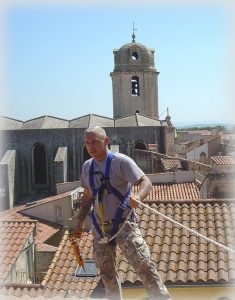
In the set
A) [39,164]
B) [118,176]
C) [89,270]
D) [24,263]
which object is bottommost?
[24,263]

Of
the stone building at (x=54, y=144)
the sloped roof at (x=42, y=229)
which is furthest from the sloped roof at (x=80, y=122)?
the sloped roof at (x=42, y=229)

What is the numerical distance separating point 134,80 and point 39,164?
883 cm

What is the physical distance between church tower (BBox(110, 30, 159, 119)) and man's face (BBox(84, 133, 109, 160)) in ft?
90.8

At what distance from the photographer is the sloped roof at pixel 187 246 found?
536 centimetres

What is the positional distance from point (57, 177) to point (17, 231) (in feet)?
48.8

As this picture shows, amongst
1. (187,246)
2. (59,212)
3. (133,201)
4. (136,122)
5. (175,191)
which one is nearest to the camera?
(133,201)

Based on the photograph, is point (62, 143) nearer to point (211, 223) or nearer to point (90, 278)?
point (90, 278)

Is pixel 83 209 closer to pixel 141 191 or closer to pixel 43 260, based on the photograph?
pixel 141 191

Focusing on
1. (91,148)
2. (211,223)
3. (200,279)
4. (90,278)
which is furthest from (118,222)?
(90,278)

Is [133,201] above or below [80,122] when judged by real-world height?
below

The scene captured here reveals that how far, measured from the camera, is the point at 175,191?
1727cm

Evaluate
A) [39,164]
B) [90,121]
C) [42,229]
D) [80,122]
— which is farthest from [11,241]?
[80,122]

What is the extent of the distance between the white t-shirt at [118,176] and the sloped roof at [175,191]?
1271cm

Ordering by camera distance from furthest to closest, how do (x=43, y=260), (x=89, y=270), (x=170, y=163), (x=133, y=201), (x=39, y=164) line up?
(x=39, y=164), (x=170, y=163), (x=43, y=260), (x=89, y=270), (x=133, y=201)
